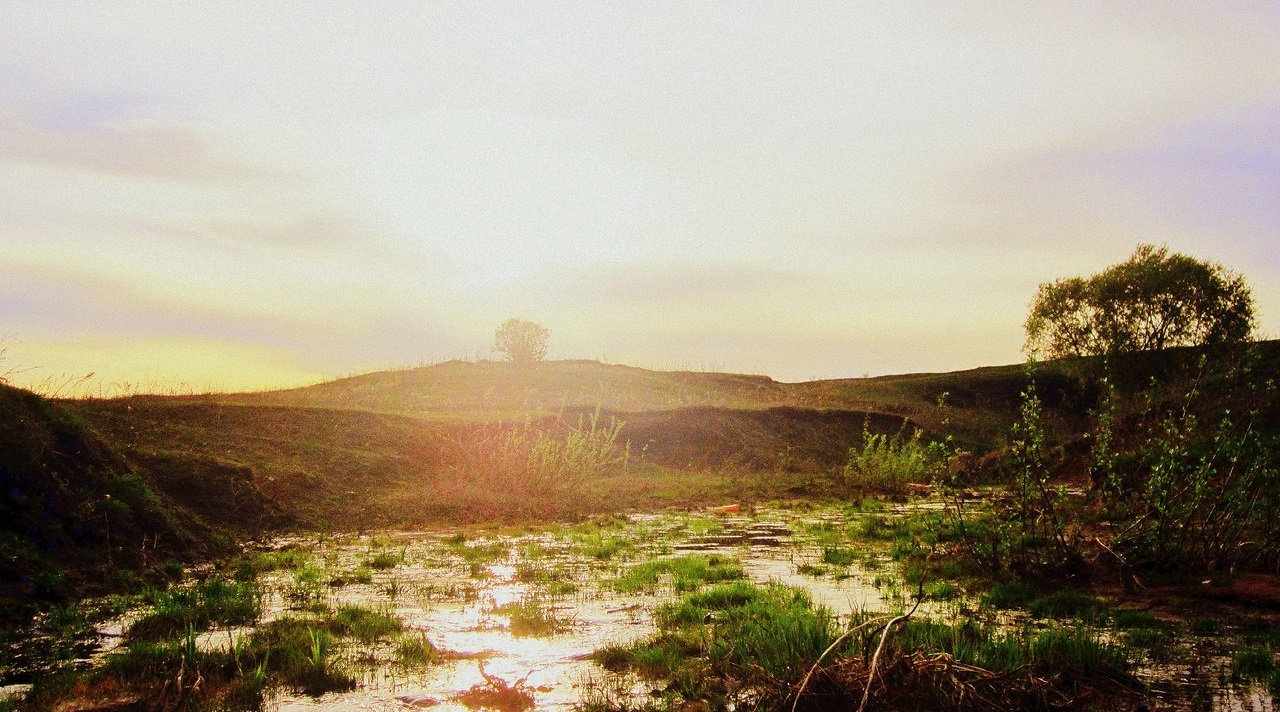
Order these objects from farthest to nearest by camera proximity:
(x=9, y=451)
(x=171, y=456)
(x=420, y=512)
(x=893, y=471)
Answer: (x=893, y=471), (x=420, y=512), (x=171, y=456), (x=9, y=451)

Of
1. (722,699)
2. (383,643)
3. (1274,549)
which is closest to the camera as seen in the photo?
(722,699)

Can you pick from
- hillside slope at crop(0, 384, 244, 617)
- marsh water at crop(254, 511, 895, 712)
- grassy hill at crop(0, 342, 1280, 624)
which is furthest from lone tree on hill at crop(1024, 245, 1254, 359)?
hillside slope at crop(0, 384, 244, 617)

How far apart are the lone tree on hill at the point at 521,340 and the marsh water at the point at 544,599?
34.9m

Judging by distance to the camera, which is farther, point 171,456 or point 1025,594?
point 171,456

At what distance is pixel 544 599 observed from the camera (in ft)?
30.4

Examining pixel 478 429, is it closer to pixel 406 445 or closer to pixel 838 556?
pixel 406 445

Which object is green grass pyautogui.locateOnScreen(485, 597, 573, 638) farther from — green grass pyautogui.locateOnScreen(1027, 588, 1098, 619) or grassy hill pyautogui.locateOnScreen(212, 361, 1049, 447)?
grassy hill pyautogui.locateOnScreen(212, 361, 1049, 447)

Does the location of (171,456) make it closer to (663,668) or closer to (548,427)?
(663,668)

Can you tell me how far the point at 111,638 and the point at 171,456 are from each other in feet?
27.3

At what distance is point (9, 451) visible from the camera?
36.2 ft

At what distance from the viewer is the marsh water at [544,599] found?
626 centimetres

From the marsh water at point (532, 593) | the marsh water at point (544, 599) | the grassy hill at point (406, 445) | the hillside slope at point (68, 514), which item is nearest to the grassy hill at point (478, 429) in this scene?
the grassy hill at point (406, 445)

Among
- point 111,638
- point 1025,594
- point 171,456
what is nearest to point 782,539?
point 1025,594

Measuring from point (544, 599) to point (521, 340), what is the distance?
4224cm
